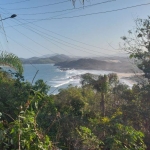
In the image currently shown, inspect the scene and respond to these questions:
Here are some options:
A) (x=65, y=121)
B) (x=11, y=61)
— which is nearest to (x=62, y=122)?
(x=65, y=121)

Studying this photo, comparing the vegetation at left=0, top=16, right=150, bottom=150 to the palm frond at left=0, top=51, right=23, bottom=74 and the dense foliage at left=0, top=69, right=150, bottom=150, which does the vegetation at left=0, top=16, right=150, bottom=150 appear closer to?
the dense foliage at left=0, top=69, right=150, bottom=150

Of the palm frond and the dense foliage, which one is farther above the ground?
the palm frond

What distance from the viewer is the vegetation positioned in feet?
6.14

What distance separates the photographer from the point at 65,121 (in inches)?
217

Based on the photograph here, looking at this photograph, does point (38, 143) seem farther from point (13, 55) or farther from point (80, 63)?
point (80, 63)

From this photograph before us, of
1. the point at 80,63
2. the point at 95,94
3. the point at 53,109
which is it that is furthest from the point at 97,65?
the point at 53,109

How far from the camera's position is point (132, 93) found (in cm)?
1315

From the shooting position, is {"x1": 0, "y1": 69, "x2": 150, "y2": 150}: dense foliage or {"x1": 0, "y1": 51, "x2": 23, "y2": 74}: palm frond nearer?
{"x1": 0, "y1": 69, "x2": 150, "y2": 150}: dense foliage

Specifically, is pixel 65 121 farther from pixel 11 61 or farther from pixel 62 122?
pixel 11 61

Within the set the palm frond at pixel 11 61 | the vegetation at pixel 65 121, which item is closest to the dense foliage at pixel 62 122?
the vegetation at pixel 65 121

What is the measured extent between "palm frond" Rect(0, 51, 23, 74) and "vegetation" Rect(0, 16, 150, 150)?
75 centimetres

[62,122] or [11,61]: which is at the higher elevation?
[11,61]

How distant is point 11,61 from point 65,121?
2353mm

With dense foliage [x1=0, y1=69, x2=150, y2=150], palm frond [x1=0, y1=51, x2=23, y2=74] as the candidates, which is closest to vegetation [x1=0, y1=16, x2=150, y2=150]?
dense foliage [x1=0, y1=69, x2=150, y2=150]
